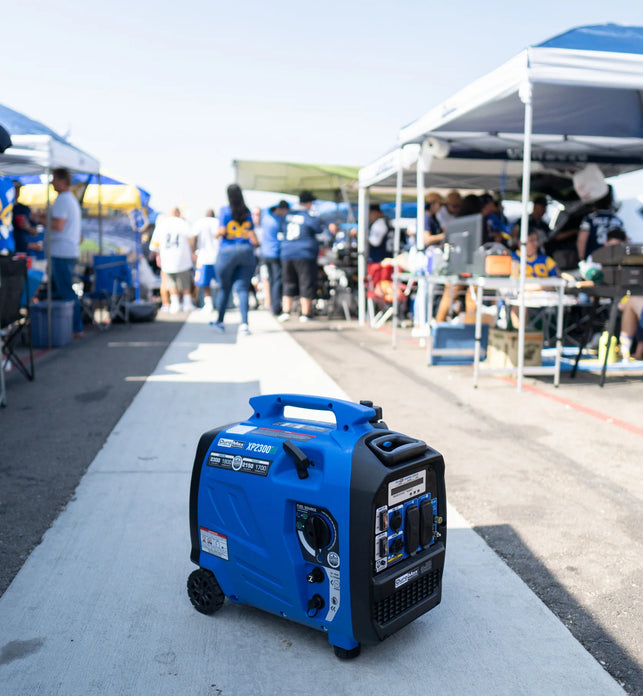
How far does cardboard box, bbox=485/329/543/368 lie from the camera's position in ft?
23.6

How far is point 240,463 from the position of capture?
226 centimetres

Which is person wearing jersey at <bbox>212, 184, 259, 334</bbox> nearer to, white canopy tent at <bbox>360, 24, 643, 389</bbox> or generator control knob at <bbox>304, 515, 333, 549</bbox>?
white canopy tent at <bbox>360, 24, 643, 389</bbox>

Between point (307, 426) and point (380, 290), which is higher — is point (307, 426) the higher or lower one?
the lower one

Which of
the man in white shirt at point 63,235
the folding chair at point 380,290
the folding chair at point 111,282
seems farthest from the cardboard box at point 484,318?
the folding chair at point 111,282

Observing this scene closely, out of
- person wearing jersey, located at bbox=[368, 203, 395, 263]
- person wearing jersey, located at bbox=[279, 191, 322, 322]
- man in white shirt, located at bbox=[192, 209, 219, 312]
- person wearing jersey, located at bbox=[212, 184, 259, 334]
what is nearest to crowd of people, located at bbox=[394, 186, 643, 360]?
person wearing jersey, located at bbox=[368, 203, 395, 263]

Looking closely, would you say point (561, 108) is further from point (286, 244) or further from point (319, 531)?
point (319, 531)

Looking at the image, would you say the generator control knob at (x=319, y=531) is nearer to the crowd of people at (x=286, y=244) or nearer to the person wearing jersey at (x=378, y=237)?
the crowd of people at (x=286, y=244)

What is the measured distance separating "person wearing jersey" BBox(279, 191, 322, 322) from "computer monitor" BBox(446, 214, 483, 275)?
196 inches

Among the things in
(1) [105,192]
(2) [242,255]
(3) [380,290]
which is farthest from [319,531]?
(1) [105,192]

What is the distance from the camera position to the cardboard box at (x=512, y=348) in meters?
7.18

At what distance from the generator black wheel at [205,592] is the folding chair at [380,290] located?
10140mm

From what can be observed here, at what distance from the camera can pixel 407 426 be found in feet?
16.5

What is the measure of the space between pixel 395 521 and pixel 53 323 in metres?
8.17

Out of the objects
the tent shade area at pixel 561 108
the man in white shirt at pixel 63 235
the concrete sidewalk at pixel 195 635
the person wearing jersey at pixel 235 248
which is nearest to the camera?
the concrete sidewalk at pixel 195 635
